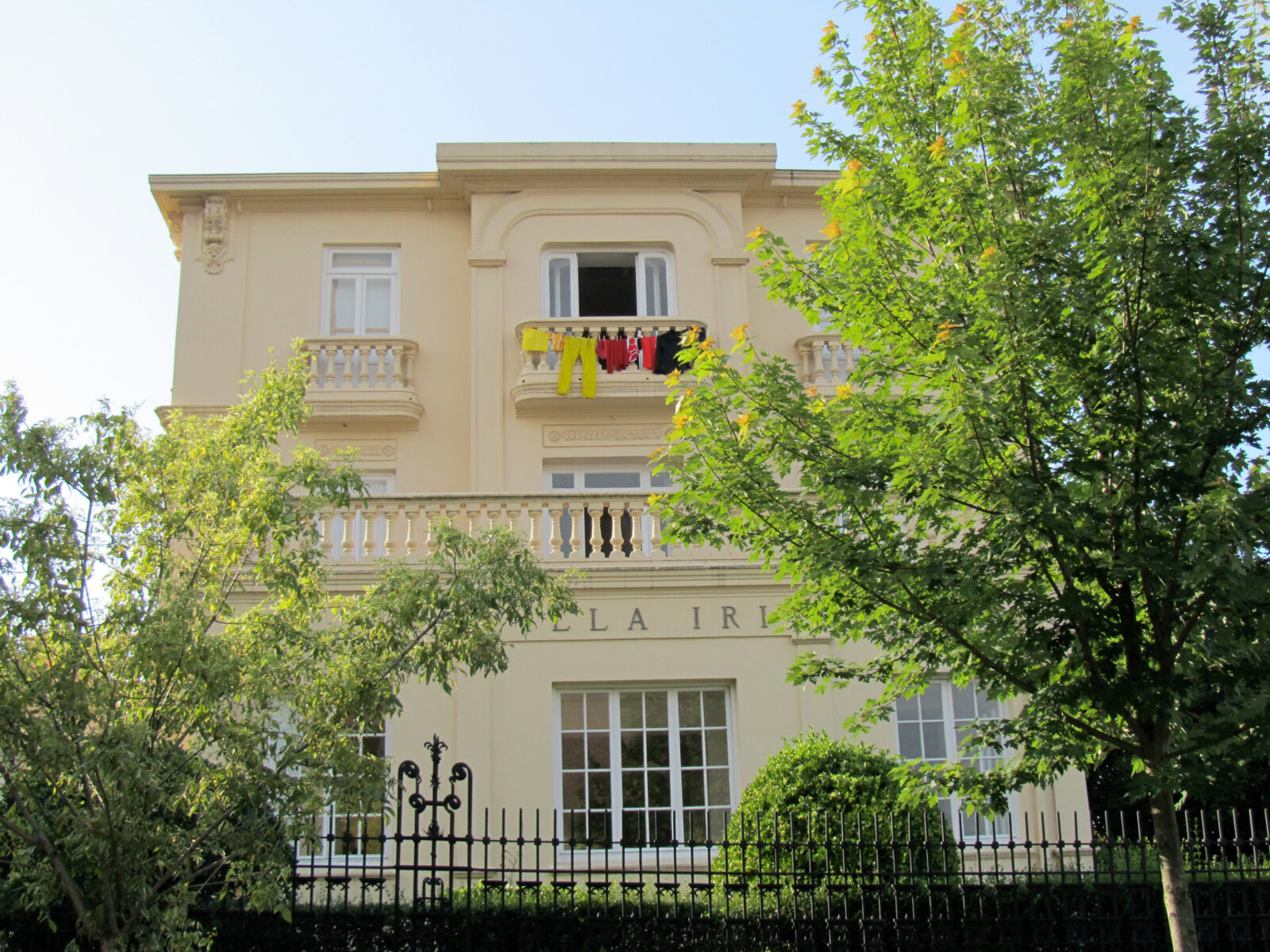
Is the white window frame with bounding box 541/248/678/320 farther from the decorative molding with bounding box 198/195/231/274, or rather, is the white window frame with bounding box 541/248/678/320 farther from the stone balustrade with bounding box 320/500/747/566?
the decorative molding with bounding box 198/195/231/274

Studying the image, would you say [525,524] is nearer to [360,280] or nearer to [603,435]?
[603,435]

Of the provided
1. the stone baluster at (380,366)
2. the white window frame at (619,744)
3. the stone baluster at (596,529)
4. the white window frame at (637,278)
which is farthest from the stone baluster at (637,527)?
the stone baluster at (380,366)

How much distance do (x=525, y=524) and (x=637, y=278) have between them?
609 cm

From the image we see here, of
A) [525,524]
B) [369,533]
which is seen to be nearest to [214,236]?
[369,533]

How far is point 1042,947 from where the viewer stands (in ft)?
33.8

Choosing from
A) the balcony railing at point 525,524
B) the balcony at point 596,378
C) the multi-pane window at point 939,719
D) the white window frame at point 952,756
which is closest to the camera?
the white window frame at point 952,756

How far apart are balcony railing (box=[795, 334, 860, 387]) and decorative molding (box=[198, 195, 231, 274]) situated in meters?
9.25

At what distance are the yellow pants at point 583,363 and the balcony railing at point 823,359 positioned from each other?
3.25 m

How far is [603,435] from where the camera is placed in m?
18.5

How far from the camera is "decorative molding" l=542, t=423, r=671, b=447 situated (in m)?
18.5

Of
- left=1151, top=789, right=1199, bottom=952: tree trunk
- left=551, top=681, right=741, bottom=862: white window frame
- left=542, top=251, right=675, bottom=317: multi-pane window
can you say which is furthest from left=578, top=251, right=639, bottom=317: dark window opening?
left=1151, top=789, right=1199, bottom=952: tree trunk

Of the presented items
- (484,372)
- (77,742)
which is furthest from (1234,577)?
(484,372)

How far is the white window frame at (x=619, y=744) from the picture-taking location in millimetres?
14055

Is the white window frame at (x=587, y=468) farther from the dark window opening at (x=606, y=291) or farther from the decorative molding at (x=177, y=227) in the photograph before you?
the decorative molding at (x=177, y=227)
